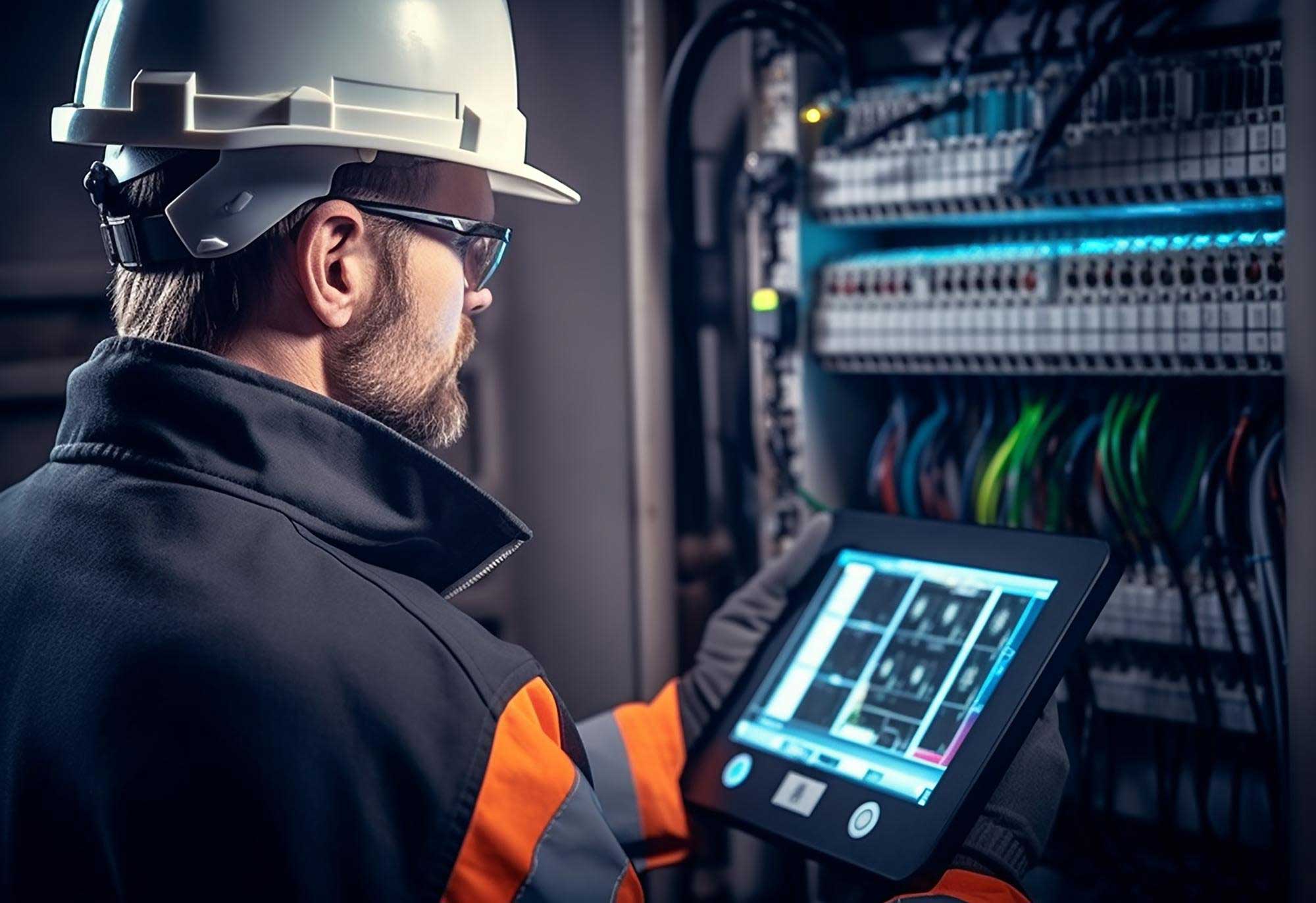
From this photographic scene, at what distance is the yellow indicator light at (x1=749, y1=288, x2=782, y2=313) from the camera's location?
1.55m

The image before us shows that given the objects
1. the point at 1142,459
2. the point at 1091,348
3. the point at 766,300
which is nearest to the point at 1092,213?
the point at 1091,348

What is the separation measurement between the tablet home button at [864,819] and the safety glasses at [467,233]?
2.01ft

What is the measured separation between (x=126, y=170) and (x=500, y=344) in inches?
47.4

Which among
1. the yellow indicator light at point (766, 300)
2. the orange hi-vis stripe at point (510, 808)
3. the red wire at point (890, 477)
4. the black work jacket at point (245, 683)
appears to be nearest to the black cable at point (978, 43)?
the yellow indicator light at point (766, 300)

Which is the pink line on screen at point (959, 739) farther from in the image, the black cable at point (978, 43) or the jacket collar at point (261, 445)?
the black cable at point (978, 43)

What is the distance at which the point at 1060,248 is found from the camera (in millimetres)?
1367

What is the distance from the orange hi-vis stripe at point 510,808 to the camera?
2.83ft

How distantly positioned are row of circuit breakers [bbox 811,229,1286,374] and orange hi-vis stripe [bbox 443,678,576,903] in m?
0.74

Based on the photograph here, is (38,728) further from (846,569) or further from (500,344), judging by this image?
(500,344)

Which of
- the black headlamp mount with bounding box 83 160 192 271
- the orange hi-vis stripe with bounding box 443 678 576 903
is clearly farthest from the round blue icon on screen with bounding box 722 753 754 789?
the black headlamp mount with bounding box 83 160 192 271

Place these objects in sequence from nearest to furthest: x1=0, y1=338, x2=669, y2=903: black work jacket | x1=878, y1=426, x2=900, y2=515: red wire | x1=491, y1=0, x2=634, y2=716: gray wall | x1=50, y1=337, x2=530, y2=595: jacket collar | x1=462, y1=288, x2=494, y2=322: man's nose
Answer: x1=0, y1=338, x2=669, y2=903: black work jacket
x1=50, y1=337, x2=530, y2=595: jacket collar
x1=462, y1=288, x2=494, y2=322: man's nose
x1=878, y1=426, x2=900, y2=515: red wire
x1=491, y1=0, x2=634, y2=716: gray wall

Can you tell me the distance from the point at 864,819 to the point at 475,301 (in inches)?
23.9

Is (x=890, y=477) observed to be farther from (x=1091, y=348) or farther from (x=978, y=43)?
(x=978, y=43)

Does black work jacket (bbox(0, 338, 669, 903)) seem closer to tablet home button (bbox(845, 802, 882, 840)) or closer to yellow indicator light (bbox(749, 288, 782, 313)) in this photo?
tablet home button (bbox(845, 802, 882, 840))
